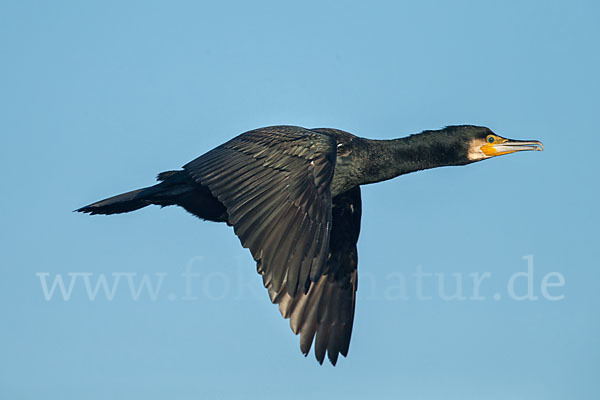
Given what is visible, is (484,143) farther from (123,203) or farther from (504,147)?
(123,203)

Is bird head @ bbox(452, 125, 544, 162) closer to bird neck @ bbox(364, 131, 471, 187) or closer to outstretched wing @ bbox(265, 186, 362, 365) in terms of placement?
bird neck @ bbox(364, 131, 471, 187)

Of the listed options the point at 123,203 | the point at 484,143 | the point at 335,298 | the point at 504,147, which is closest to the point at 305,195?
the point at 123,203

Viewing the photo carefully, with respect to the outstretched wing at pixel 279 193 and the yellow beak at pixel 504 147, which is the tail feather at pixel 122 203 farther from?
the yellow beak at pixel 504 147

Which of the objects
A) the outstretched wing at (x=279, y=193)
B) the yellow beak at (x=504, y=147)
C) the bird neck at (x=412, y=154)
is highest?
the yellow beak at (x=504, y=147)

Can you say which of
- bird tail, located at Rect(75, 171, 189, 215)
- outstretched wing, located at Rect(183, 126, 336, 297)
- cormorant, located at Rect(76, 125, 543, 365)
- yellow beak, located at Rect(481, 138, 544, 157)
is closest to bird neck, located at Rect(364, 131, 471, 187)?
cormorant, located at Rect(76, 125, 543, 365)

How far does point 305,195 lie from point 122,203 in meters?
2.41

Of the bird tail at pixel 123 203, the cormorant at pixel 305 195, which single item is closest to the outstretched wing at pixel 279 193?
the cormorant at pixel 305 195

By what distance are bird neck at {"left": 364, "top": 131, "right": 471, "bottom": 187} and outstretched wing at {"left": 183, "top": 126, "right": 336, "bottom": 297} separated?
2.89 ft

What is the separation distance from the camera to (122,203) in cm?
992

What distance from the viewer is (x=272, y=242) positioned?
802 cm

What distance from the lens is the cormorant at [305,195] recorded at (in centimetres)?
805

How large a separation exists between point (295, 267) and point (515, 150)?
12.0 ft

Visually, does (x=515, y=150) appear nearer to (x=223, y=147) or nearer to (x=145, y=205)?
(x=223, y=147)

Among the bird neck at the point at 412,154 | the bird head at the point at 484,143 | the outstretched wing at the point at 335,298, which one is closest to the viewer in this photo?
the bird neck at the point at 412,154
